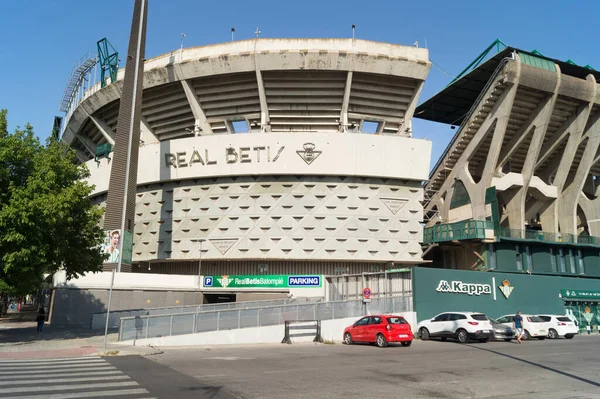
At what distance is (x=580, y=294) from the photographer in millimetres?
38594

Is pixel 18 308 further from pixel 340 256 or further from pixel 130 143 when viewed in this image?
pixel 340 256

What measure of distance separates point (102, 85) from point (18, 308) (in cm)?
3133

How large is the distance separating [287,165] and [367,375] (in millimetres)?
30566

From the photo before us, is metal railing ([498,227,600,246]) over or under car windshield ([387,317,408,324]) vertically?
over

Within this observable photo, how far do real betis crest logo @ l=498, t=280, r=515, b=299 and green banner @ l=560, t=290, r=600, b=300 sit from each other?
742 cm

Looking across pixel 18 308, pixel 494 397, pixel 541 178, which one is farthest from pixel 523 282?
pixel 18 308

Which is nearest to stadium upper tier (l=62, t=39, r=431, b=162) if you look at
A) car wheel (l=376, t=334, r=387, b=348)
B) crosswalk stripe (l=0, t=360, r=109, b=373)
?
car wheel (l=376, t=334, r=387, b=348)

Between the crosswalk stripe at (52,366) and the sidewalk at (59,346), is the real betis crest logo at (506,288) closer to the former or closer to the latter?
the sidewalk at (59,346)

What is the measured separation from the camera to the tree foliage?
18.8 meters

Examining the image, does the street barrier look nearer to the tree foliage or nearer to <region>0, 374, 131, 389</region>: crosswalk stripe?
the tree foliage

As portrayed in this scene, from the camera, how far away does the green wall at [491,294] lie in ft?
94.7

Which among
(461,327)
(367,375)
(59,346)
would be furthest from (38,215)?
(461,327)

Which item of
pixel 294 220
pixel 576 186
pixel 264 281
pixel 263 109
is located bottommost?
pixel 264 281

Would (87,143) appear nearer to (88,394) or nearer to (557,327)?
(88,394)
